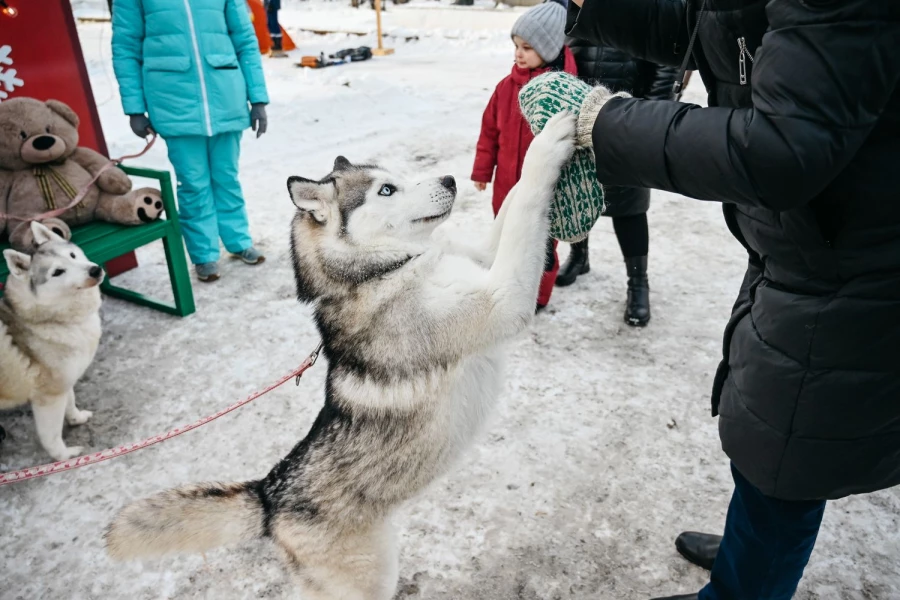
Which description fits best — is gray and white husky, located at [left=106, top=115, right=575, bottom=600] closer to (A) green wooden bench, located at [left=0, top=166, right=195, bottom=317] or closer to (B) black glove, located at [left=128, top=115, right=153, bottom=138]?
(A) green wooden bench, located at [left=0, top=166, right=195, bottom=317]

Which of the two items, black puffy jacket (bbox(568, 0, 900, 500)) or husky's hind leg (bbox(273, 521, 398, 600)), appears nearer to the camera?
black puffy jacket (bbox(568, 0, 900, 500))

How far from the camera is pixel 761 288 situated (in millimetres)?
1457

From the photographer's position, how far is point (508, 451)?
113 inches

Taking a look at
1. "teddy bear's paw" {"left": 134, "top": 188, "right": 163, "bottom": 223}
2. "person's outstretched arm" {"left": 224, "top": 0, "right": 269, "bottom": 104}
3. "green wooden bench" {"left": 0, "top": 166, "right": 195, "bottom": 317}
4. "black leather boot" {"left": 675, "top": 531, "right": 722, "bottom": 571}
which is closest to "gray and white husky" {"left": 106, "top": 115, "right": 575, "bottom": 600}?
"black leather boot" {"left": 675, "top": 531, "right": 722, "bottom": 571}

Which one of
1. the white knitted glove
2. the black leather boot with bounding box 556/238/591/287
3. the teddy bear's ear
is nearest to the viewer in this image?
the white knitted glove

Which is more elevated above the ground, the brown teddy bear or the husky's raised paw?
the husky's raised paw

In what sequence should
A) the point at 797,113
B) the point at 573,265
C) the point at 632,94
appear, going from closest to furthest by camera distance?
the point at 797,113 < the point at 632,94 < the point at 573,265

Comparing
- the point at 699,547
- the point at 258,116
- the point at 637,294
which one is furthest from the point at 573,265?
the point at 258,116

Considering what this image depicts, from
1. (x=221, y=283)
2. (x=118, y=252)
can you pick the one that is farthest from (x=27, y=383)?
(x=221, y=283)

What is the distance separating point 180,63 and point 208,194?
3.06 ft

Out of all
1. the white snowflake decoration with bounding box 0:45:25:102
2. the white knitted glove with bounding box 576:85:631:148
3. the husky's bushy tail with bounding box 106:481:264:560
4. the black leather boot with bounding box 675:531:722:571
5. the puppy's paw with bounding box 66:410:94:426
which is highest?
the white knitted glove with bounding box 576:85:631:148

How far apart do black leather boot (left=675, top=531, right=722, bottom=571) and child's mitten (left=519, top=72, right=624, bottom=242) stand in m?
1.37

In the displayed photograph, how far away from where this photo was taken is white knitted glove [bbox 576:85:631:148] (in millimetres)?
1438

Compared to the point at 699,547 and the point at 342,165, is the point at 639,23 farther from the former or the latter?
the point at 699,547
